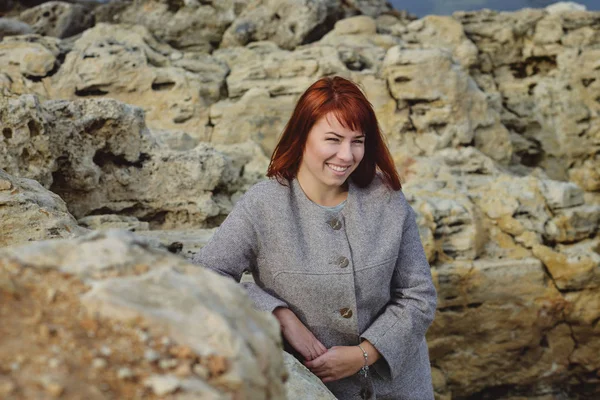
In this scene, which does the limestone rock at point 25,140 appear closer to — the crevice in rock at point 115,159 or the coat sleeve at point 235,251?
the crevice in rock at point 115,159

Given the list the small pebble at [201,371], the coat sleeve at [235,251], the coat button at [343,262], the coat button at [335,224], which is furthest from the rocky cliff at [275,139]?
the coat button at [335,224]

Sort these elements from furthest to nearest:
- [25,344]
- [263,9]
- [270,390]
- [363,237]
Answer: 1. [263,9]
2. [363,237]
3. [270,390]
4. [25,344]

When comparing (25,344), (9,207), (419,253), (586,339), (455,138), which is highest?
(25,344)

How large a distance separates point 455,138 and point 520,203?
1.52 meters

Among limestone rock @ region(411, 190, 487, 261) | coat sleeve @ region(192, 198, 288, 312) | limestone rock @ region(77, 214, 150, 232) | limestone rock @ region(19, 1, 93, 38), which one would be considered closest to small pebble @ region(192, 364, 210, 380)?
coat sleeve @ region(192, 198, 288, 312)

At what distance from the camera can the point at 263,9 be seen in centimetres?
843

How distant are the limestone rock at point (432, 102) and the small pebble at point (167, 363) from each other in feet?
19.8

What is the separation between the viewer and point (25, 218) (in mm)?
Result: 2654

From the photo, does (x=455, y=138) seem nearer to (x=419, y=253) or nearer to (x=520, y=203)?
(x=520, y=203)

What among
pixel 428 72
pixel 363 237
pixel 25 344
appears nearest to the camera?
pixel 25 344

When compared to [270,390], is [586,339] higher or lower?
lower

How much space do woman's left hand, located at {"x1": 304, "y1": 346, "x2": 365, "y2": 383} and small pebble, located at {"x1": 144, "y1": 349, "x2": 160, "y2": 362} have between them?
4.59 ft

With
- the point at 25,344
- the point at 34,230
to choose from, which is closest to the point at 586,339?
the point at 34,230

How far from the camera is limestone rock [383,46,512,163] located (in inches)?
267
